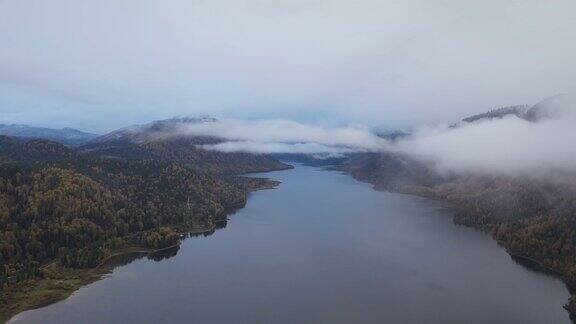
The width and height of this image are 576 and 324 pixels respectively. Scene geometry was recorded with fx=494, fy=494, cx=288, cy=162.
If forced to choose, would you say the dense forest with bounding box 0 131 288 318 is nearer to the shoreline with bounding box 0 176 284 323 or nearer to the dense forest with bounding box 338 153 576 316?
the shoreline with bounding box 0 176 284 323

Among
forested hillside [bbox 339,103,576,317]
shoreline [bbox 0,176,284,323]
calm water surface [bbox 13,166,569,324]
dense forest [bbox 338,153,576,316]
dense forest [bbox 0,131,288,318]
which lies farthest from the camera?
forested hillside [bbox 339,103,576,317]

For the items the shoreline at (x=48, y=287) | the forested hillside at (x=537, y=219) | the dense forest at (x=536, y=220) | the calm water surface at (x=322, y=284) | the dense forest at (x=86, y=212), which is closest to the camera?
the calm water surface at (x=322, y=284)

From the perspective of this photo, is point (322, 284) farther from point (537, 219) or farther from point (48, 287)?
point (537, 219)

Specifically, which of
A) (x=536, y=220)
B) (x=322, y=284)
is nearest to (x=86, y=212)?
(x=322, y=284)

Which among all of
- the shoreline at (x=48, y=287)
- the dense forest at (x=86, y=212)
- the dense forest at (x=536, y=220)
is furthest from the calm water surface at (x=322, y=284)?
the dense forest at (x=86, y=212)

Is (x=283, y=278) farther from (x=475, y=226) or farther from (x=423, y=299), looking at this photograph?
(x=475, y=226)

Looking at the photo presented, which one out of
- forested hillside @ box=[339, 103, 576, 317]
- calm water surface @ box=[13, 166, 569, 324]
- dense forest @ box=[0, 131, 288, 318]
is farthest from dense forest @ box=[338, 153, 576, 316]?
dense forest @ box=[0, 131, 288, 318]

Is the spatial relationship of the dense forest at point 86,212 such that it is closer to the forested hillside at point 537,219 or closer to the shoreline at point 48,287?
the shoreline at point 48,287
